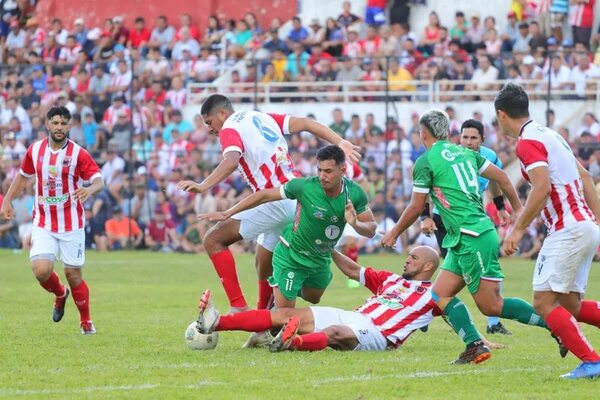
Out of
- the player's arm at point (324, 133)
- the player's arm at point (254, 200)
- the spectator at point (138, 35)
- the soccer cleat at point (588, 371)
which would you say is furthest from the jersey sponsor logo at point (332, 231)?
the spectator at point (138, 35)

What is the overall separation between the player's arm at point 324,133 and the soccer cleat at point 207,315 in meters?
1.69

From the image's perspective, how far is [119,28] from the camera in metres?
33.2

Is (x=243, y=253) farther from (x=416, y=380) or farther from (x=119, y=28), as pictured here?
(x=416, y=380)

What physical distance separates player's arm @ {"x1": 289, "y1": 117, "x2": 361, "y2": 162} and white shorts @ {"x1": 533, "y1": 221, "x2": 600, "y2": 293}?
244 centimetres

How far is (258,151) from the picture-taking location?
11383mm

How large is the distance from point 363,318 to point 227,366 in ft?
5.15

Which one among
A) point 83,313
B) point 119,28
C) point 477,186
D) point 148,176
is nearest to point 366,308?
point 477,186

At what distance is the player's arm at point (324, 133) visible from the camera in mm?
10617

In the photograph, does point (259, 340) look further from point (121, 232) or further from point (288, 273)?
point (121, 232)

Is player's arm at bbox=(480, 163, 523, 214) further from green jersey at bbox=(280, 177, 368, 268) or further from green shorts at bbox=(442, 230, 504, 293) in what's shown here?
green jersey at bbox=(280, 177, 368, 268)

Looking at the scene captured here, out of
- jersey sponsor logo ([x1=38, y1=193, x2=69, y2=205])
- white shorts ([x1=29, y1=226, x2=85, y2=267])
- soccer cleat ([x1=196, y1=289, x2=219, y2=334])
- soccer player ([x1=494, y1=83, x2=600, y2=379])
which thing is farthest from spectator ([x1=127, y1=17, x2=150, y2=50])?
soccer player ([x1=494, y1=83, x2=600, y2=379])

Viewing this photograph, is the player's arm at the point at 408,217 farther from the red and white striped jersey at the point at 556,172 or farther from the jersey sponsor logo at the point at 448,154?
the red and white striped jersey at the point at 556,172

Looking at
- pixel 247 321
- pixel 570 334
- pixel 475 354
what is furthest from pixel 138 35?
pixel 570 334

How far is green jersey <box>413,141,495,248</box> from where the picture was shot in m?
9.56
